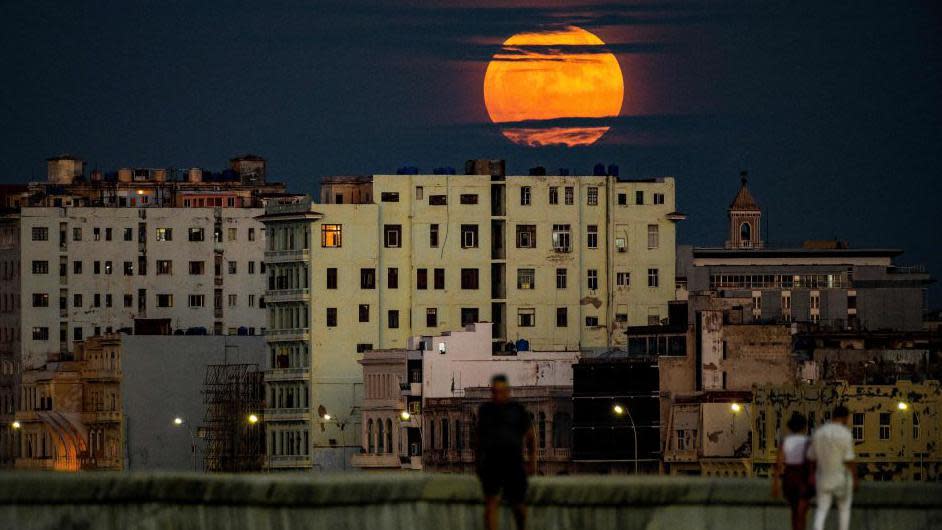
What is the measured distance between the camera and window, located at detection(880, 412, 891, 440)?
12075 centimetres

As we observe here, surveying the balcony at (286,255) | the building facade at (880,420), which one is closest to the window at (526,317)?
the balcony at (286,255)

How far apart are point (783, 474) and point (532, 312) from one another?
11997 centimetres

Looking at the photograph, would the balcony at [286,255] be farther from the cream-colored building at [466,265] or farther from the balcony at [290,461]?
the balcony at [290,461]

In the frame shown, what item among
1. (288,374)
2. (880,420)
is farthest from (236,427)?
(880,420)

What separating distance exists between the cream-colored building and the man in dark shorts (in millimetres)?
118442

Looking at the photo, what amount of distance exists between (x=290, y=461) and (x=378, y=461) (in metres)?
11.9

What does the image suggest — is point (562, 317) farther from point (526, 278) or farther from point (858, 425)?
point (858, 425)

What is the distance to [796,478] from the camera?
117ft

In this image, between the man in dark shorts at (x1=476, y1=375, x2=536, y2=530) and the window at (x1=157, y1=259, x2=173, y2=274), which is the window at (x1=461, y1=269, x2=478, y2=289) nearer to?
the window at (x1=157, y1=259, x2=173, y2=274)

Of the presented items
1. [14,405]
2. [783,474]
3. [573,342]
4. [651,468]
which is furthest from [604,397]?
[783,474]

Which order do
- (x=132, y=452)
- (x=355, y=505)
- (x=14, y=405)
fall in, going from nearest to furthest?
(x=355, y=505) < (x=132, y=452) < (x=14, y=405)

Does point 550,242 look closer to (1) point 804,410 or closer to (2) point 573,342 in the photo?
(2) point 573,342

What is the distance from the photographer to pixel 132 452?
16538 cm

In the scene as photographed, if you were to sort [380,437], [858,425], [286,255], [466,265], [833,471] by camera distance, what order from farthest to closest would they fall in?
[466,265]
[286,255]
[380,437]
[858,425]
[833,471]
